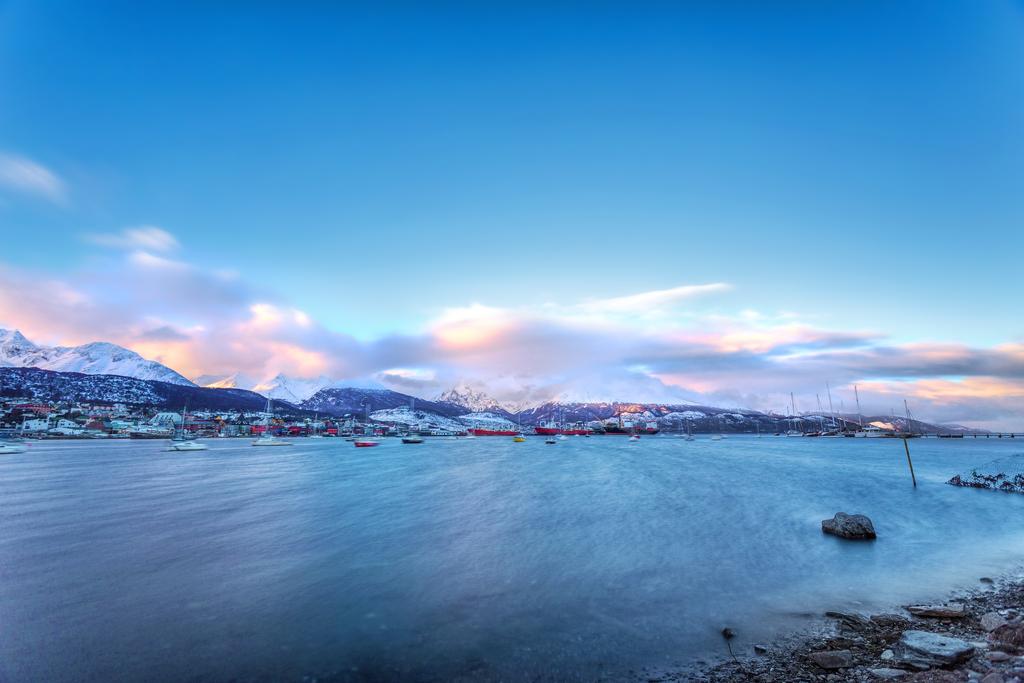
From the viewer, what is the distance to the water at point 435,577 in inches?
402

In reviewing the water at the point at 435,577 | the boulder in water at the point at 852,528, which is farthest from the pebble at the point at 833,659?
the boulder in water at the point at 852,528

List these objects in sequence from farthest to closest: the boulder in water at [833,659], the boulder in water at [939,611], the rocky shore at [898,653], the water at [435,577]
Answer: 1. the boulder in water at [939,611]
2. the water at [435,577]
3. the boulder in water at [833,659]
4. the rocky shore at [898,653]

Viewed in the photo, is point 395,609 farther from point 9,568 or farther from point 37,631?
point 9,568

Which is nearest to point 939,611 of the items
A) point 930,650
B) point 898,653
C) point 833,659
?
point 930,650

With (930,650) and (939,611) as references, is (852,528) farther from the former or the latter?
(930,650)

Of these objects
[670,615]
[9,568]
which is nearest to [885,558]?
[670,615]

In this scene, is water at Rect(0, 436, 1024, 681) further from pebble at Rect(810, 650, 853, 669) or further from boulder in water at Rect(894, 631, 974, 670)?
boulder in water at Rect(894, 631, 974, 670)

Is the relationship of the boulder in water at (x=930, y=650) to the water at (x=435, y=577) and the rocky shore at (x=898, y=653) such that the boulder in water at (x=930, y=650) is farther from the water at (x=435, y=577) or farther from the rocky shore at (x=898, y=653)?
the water at (x=435, y=577)

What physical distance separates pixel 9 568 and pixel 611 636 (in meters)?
20.6

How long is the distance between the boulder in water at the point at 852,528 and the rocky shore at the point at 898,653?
10.1 meters

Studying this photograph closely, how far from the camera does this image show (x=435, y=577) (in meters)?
16.2

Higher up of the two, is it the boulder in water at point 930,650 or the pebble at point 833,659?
the boulder in water at point 930,650

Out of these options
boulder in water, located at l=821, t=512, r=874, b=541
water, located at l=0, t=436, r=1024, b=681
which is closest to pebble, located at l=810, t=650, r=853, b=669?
water, located at l=0, t=436, r=1024, b=681

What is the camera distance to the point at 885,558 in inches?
746
